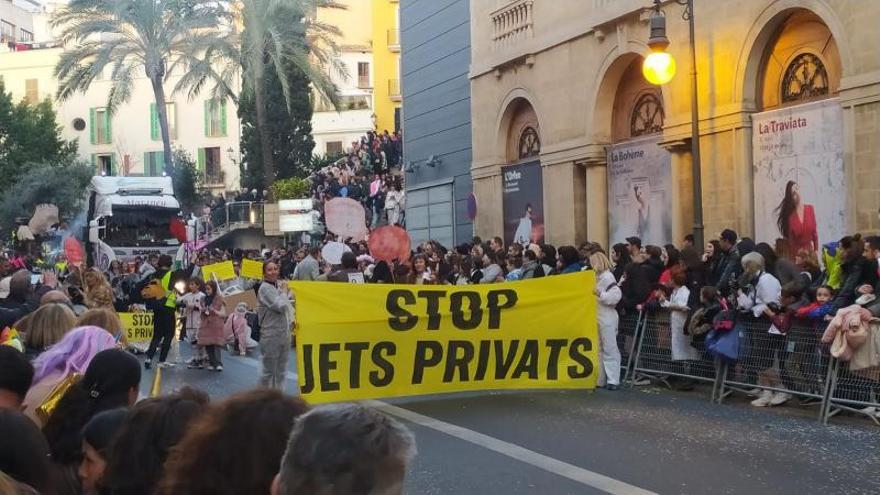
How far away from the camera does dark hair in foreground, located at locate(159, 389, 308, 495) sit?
114 inches

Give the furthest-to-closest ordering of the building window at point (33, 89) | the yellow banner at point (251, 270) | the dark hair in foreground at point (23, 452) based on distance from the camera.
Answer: the building window at point (33, 89) → the yellow banner at point (251, 270) → the dark hair in foreground at point (23, 452)

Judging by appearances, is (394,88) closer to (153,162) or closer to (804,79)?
(153,162)

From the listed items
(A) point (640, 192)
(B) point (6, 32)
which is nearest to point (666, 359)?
(A) point (640, 192)

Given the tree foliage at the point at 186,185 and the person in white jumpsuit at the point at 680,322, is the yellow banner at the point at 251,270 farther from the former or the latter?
the tree foliage at the point at 186,185

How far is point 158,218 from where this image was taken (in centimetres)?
3594

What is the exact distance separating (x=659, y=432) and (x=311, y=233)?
28.0 meters

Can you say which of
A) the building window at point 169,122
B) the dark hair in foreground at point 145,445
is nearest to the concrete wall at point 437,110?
the dark hair in foreground at point 145,445

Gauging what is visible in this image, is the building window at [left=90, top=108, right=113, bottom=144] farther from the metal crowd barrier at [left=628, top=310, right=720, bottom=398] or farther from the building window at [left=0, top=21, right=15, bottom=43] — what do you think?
the metal crowd barrier at [left=628, top=310, right=720, bottom=398]

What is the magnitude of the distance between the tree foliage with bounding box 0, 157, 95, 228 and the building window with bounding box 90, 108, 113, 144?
1667 cm

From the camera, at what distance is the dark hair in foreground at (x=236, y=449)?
289 cm

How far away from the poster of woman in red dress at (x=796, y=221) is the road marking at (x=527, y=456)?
314 inches

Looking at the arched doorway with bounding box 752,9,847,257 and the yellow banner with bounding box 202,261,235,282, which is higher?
the arched doorway with bounding box 752,9,847,257

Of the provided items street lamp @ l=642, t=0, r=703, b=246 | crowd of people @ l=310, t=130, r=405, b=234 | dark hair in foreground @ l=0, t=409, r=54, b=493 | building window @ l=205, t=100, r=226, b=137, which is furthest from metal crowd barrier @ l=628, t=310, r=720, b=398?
building window @ l=205, t=100, r=226, b=137

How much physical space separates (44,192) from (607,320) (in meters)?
47.6
